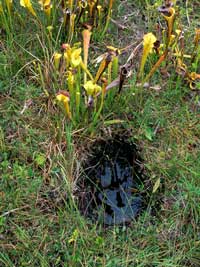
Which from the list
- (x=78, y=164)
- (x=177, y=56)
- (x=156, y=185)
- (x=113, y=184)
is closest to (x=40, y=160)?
(x=78, y=164)

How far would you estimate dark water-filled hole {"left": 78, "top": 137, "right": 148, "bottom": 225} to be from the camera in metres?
2.07

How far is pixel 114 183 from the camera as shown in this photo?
2.16m

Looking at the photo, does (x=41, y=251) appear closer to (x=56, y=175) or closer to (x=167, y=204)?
(x=56, y=175)

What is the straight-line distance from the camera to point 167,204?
2.10m

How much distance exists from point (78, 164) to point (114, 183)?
216 mm

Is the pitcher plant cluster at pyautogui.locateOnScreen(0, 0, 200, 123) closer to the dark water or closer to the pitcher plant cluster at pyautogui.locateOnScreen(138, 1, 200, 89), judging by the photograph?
the pitcher plant cluster at pyautogui.locateOnScreen(138, 1, 200, 89)

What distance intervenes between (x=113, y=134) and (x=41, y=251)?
752mm

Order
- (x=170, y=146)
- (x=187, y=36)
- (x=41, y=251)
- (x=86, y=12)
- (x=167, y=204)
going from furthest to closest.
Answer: (x=187, y=36) → (x=86, y=12) → (x=170, y=146) → (x=167, y=204) → (x=41, y=251)

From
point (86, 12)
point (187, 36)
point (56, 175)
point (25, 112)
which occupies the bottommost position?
point (56, 175)

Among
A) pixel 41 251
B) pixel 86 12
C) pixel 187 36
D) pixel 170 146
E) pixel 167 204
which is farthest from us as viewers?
pixel 187 36

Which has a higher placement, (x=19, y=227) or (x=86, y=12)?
(x=86, y=12)

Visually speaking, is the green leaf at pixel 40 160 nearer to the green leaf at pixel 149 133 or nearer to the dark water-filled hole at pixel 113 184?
the dark water-filled hole at pixel 113 184

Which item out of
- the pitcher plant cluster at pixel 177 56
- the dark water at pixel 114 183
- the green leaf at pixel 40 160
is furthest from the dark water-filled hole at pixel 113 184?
the pitcher plant cluster at pixel 177 56

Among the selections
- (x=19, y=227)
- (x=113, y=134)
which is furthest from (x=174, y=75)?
(x=19, y=227)
